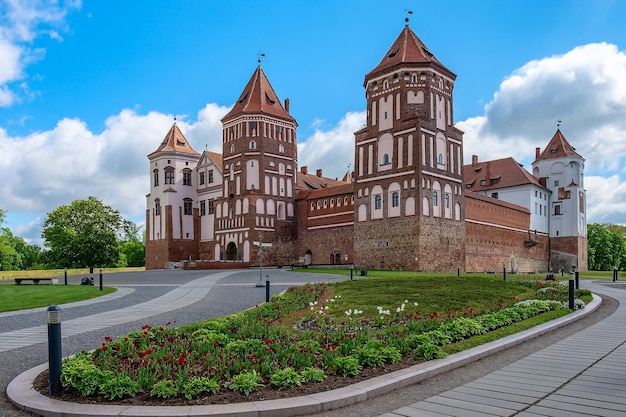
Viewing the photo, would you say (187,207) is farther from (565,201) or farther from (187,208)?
(565,201)

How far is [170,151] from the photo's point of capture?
6456cm

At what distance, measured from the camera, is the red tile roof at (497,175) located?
228 ft

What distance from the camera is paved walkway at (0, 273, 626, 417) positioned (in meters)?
5.55

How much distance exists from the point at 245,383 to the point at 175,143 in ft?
207

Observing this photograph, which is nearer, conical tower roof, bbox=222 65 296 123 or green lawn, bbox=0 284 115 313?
green lawn, bbox=0 284 115 313

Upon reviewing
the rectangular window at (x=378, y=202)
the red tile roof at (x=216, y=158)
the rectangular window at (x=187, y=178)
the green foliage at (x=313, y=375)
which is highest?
the red tile roof at (x=216, y=158)

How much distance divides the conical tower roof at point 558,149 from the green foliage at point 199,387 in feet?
→ 247

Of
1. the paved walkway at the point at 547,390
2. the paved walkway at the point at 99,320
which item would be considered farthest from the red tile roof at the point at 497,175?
the paved walkway at the point at 547,390

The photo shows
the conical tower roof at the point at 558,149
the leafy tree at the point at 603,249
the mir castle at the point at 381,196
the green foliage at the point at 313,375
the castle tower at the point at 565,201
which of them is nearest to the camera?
the green foliage at the point at 313,375

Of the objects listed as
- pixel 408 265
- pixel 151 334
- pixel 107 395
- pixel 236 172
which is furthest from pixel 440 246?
pixel 107 395

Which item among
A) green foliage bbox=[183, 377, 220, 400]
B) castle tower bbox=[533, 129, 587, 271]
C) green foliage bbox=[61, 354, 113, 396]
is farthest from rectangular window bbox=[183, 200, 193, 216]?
green foliage bbox=[183, 377, 220, 400]

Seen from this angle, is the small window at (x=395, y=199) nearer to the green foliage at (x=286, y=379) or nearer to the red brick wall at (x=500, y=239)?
the red brick wall at (x=500, y=239)

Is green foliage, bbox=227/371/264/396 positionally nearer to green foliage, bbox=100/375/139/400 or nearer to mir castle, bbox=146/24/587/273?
green foliage, bbox=100/375/139/400

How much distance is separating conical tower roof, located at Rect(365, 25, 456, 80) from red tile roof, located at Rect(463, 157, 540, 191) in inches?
1007
